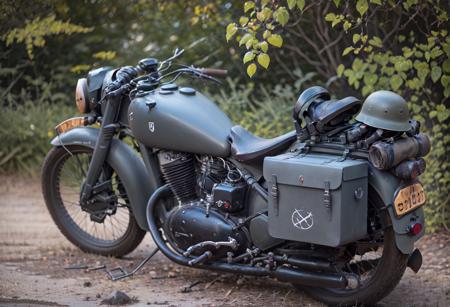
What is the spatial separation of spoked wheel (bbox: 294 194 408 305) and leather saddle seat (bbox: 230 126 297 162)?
1.90 ft

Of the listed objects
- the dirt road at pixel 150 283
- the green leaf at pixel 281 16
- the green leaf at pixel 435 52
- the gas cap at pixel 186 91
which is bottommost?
the dirt road at pixel 150 283

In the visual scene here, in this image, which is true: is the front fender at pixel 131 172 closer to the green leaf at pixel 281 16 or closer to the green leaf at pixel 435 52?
the green leaf at pixel 281 16

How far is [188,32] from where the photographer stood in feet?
28.3

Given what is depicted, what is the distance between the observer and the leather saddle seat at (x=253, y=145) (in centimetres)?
431

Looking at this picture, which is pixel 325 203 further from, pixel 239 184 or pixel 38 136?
pixel 38 136

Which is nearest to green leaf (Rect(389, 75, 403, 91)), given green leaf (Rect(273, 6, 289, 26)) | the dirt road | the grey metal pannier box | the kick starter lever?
the dirt road

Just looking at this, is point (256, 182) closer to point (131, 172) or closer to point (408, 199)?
point (408, 199)

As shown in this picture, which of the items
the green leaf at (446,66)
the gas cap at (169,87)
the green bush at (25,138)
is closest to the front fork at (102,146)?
the gas cap at (169,87)

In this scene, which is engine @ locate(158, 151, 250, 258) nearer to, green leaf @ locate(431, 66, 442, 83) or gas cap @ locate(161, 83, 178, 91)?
gas cap @ locate(161, 83, 178, 91)

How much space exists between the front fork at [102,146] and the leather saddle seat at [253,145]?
3.00 ft

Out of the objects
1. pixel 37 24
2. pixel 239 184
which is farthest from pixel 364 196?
pixel 37 24

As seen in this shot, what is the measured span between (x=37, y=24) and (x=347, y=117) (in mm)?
3291

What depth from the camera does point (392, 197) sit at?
12.9ft

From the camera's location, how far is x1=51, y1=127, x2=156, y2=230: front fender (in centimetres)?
500
